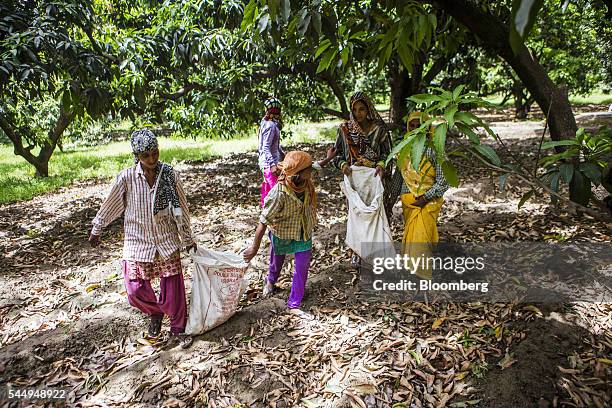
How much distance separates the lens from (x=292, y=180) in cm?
325

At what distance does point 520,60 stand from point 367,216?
1.71 metres

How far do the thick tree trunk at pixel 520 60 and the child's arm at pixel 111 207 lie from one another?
237cm

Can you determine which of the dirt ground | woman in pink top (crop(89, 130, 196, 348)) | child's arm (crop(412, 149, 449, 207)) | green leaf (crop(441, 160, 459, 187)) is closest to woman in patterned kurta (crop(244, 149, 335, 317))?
the dirt ground

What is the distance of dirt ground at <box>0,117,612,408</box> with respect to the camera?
103 inches

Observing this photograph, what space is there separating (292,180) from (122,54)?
117 inches

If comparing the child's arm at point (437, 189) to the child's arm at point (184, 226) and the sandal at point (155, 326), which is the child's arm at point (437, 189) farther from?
the sandal at point (155, 326)

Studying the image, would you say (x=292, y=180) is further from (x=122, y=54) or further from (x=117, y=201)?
(x=122, y=54)

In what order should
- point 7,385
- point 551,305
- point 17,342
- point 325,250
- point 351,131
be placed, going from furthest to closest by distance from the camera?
point 325,250 < point 351,131 < point 17,342 < point 551,305 < point 7,385

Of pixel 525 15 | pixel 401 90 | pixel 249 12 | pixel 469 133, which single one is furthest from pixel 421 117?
pixel 401 90

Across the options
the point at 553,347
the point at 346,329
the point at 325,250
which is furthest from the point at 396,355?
the point at 325,250

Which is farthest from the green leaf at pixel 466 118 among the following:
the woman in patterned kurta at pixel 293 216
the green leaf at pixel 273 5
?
the woman in patterned kurta at pixel 293 216

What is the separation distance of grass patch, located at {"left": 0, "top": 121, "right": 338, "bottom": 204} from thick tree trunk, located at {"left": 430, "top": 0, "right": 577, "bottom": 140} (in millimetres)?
5880

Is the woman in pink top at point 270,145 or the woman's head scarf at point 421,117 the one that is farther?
the woman in pink top at point 270,145

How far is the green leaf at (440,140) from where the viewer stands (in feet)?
4.81
